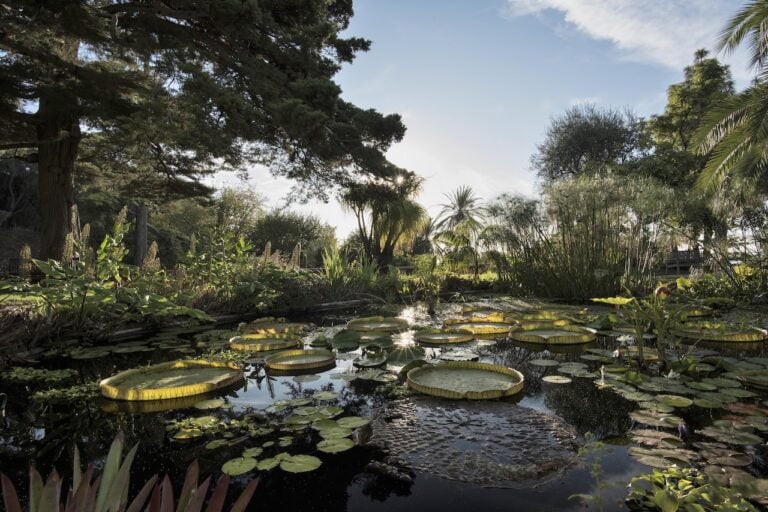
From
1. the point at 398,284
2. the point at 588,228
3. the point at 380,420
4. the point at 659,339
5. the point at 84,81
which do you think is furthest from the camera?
the point at 398,284

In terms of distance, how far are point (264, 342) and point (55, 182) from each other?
23.3 ft

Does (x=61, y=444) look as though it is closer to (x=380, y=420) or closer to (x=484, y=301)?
(x=380, y=420)

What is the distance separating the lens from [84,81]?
25.0ft

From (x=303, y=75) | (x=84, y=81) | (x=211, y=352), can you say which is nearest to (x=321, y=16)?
(x=303, y=75)

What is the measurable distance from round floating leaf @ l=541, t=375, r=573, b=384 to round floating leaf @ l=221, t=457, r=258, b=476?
216cm

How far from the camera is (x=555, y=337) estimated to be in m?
4.05

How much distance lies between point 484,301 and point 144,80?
824 cm

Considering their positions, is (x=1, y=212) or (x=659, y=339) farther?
(x=1, y=212)

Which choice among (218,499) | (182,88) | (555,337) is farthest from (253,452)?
(182,88)

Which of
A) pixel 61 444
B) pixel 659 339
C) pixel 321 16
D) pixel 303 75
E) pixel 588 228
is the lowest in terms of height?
pixel 61 444

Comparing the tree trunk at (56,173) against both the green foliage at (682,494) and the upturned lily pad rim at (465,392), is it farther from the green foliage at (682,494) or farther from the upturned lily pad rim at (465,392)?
the green foliage at (682,494)

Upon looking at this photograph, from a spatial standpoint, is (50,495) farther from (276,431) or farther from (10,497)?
(276,431)

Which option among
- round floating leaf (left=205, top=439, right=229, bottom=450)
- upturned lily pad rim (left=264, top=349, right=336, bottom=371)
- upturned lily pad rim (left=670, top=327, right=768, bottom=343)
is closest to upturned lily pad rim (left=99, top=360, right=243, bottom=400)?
upturned lily pad rim (left=264, top=349, right=336, bottom=371)

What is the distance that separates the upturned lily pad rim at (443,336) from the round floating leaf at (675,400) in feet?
6.39
